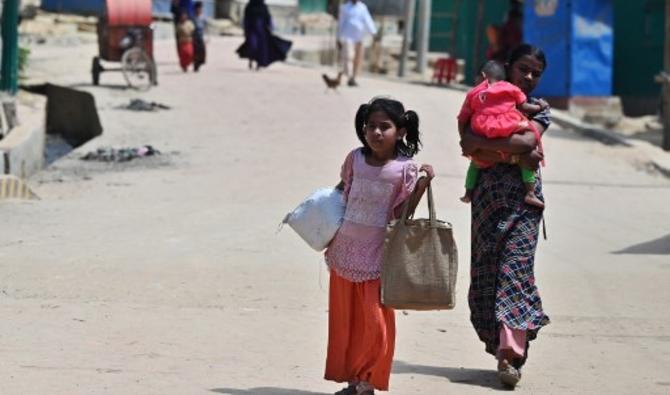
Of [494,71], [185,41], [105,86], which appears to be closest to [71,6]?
[185,41]

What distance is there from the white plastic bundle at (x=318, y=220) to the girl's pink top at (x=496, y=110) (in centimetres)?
75

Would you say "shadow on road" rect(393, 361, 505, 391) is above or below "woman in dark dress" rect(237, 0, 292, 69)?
above

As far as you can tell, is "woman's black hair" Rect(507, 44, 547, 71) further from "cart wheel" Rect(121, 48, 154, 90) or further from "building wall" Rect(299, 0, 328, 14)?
"building wall" Rect(299, 0, 328, 14)

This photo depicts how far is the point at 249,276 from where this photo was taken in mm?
9828

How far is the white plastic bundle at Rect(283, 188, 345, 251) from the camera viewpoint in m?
6.42

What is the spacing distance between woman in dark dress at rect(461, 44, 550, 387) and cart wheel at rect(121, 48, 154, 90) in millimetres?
16320

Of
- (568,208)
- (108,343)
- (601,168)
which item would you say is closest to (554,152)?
(601,168)

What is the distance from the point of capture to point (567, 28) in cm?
2372

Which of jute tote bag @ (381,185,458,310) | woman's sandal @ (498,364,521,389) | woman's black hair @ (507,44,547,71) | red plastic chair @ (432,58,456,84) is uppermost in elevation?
woman's black hair @ (507,44,547,71)

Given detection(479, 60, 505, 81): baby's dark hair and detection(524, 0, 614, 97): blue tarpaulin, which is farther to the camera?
detection(524, 0, 614, 97): blue tarpaulin

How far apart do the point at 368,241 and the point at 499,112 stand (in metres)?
0.86

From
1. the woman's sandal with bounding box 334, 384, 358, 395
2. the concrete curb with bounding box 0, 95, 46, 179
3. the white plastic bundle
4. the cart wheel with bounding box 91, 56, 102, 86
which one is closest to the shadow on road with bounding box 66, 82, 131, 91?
the cart wheel with bounding box 91, 56, 102, 86

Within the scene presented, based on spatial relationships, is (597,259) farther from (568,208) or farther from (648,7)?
(648,7)

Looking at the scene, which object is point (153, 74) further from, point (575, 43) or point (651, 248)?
point (651, 248)
